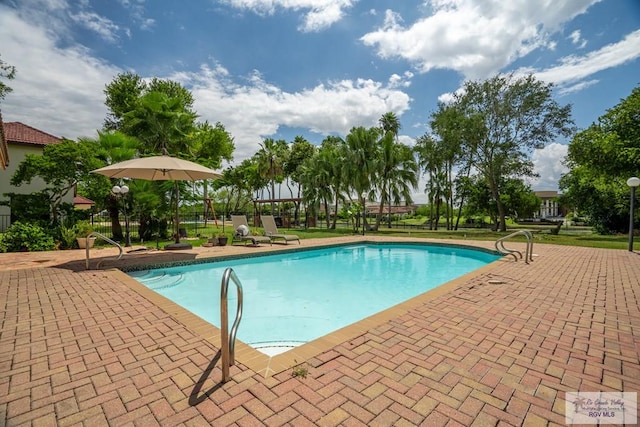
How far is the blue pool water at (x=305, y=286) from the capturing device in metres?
5.17

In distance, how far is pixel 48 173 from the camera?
10164 millimetres

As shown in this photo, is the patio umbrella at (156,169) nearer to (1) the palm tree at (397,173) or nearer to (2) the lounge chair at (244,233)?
(2) the lounge chair at (244,233)

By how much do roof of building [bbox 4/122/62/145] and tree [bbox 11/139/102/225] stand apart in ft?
27.5

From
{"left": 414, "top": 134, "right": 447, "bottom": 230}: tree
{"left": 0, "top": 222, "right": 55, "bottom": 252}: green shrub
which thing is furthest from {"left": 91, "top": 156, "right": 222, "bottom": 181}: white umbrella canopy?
{"left": 414, "top": 134, "right": 447, "bottom": 230}: tree

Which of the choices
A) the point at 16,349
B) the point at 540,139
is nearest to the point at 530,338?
the point at 16,349

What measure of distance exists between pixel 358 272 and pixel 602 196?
92.0ft

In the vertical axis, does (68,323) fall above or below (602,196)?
below

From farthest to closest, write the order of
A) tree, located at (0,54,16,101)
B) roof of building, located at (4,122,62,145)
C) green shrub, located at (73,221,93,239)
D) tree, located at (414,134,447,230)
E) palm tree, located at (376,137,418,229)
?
tree, located at (414,134,447,230) → palm tree, located at (376,137,418,229) → roof of building, located at (4,122,62,145) → tree, located at (0,54,16,101) → green shrub, located at (73,221,93,239)

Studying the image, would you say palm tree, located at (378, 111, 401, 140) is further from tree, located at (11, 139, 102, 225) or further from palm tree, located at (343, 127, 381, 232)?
tree, located at (11, 139, 102, 225)

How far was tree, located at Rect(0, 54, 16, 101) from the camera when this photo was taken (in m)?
15.4

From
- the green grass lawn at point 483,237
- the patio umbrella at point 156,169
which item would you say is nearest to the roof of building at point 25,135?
the green grass lawn at point 483,237

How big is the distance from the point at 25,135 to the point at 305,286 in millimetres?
21085

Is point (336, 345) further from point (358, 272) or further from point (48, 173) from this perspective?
point (48, 173)

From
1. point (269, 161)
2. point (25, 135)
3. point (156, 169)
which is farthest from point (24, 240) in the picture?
point (269, 161)
